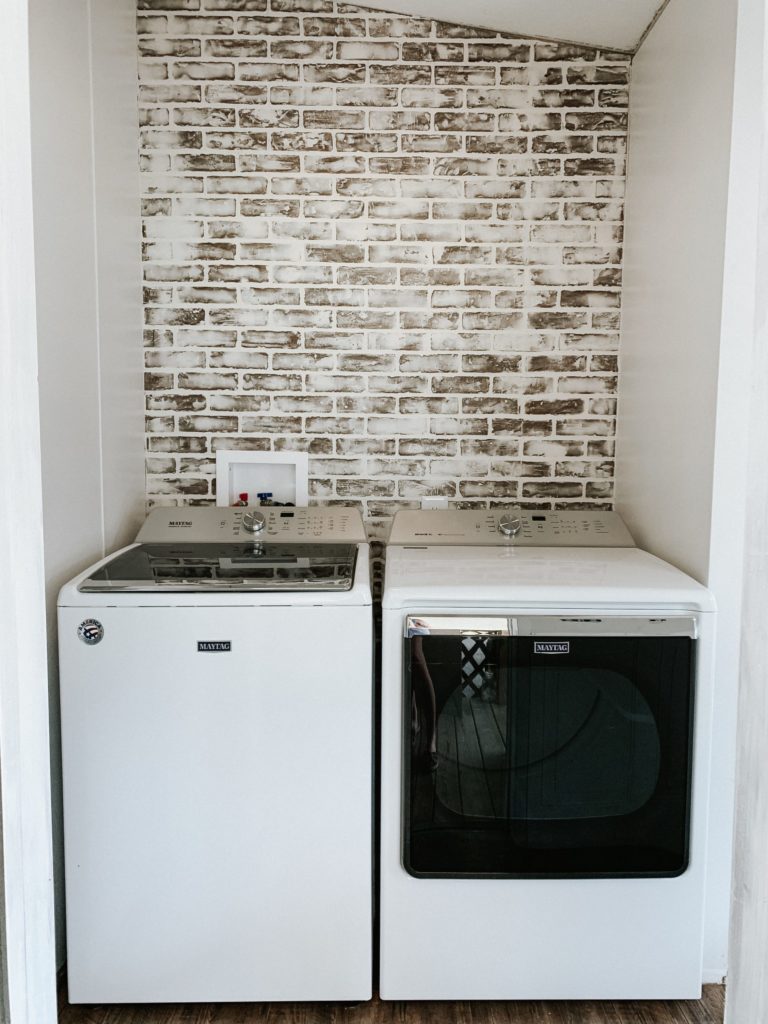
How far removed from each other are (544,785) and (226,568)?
2.95 feet

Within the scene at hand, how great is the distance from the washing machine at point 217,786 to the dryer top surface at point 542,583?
0.15 metres

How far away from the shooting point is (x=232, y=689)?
201 centimetres

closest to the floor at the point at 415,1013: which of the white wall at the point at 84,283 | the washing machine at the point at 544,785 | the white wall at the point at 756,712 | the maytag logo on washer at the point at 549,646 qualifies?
Result: the washing machine at the point at 544,785

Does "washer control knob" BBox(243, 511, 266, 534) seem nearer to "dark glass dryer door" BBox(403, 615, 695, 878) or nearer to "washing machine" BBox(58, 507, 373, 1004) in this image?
"washing machine" BBox(58, 507, 373, 1004)

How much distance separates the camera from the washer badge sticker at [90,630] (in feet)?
6.55

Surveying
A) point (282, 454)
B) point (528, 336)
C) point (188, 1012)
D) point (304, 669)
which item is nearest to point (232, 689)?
point (304, 669)

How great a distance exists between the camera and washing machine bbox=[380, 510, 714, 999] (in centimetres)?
200

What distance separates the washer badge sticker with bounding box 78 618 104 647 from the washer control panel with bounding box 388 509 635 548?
34.5 inches

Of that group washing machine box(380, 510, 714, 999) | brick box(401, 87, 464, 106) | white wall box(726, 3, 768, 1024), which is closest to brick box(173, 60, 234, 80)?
brick box(401, 87, 464, 106)

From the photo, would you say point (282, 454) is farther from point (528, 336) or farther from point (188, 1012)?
point (188, 1012)

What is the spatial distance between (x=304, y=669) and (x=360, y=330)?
117 centimetres

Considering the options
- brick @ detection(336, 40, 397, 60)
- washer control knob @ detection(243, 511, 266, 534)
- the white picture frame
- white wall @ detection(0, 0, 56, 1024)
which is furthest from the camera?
the white picture frame

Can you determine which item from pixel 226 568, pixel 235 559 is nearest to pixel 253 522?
pixel 235 559

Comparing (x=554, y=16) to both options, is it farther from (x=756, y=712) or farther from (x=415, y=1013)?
Answer: (x=415, y=1013)
